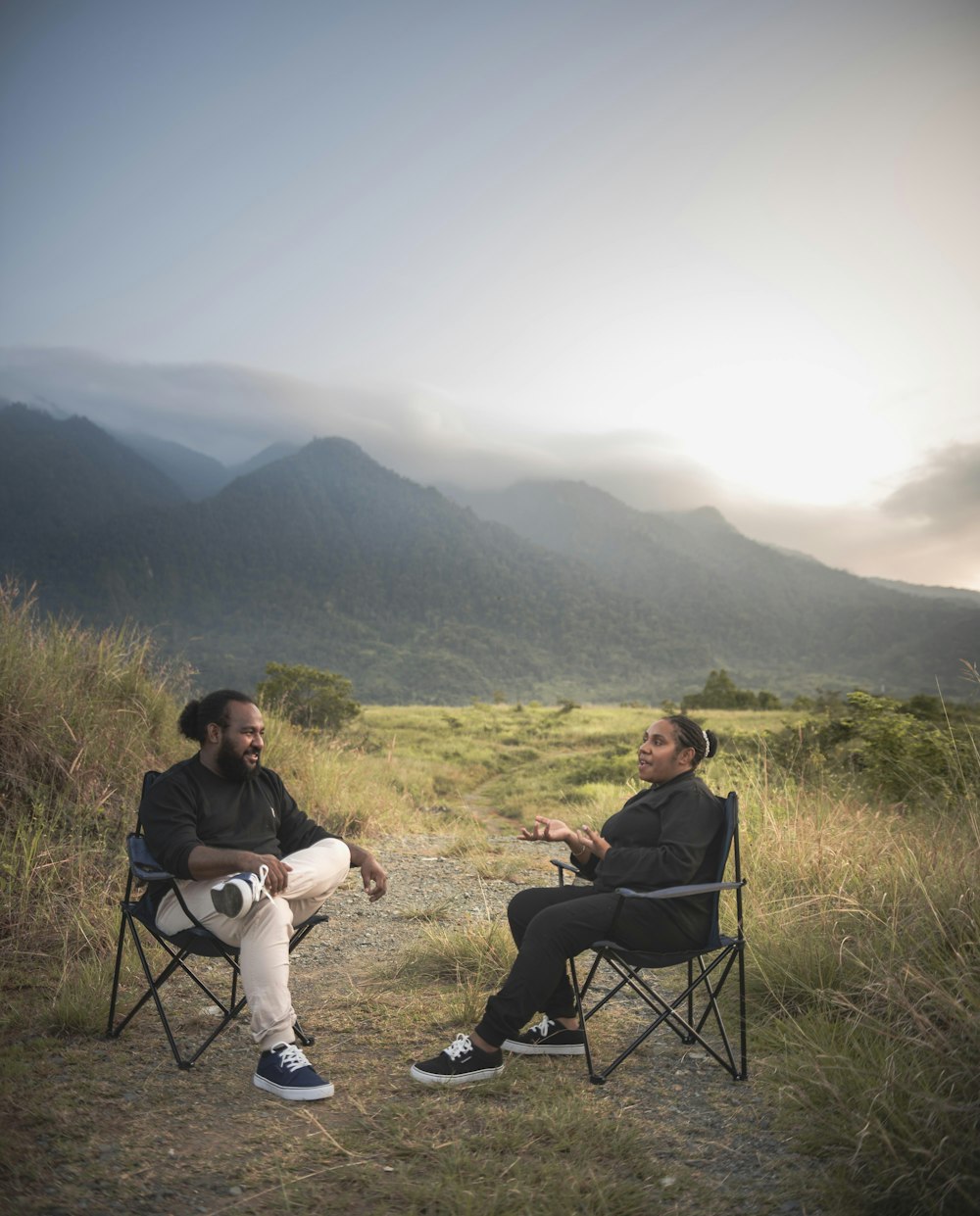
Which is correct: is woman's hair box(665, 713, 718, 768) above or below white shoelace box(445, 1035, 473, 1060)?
above

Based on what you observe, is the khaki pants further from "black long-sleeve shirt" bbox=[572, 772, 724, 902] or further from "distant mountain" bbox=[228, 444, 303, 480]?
"distant mountain" bbox=[228, 444, 303, 480]

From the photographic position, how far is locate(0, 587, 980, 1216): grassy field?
236 cm

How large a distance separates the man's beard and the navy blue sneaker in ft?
3.25

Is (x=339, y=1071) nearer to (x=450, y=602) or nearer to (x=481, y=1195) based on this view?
(x=481, y=1195)

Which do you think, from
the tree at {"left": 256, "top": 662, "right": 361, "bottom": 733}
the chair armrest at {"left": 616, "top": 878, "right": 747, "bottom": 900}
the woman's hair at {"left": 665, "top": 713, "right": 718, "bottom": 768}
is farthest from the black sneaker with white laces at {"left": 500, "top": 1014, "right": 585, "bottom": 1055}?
the tree at {"left": 256, "top": 662, "right": 361, "bottom": 733}

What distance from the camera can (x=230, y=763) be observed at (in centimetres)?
331

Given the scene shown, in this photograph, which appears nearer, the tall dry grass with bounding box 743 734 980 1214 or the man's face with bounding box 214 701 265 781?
the tall dry grass with bounding box 743 734 980 1214

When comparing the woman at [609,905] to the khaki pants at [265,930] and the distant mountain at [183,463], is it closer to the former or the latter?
the khaki pants at [265,930]

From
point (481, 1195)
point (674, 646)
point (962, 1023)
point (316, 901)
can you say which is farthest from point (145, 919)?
point (674, 646)

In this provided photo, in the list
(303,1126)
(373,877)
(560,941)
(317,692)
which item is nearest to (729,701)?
(317,692)

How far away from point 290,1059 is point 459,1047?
0.58 meters

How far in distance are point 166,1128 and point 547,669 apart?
84925mm

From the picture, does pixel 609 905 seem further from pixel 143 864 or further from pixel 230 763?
pixel 143 864

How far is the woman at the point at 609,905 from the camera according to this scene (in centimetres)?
293
